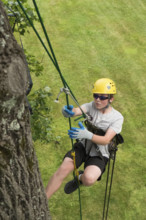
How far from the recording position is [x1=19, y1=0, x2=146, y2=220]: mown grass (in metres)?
6.33

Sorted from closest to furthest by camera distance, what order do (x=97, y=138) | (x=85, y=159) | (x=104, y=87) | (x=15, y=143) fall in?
(x=15, y=143), (x=97, y=138), (x=104, y=87), (x=85, y=159)

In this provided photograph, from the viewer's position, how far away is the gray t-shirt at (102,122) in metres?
4.52

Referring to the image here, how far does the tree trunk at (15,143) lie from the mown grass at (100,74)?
12.1ft

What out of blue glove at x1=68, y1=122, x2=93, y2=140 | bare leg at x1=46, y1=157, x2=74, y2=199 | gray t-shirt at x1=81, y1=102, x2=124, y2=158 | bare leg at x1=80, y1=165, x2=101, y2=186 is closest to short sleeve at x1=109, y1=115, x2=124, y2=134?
gray t-shirt at x1=81, y1=102, x2=124, y2=158

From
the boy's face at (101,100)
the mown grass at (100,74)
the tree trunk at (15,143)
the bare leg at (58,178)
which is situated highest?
the tree trunk at (15,143)

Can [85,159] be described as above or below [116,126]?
below

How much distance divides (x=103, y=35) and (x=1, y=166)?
34.3 feet

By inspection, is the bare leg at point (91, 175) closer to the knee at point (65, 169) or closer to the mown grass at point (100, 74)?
the knee at point (65, 169)

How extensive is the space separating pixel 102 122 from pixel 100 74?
18.3 feet

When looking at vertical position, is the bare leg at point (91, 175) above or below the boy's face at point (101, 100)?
below

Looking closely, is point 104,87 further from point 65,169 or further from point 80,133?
point 65,169

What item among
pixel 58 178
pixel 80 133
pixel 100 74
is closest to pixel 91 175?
pixel 58 178

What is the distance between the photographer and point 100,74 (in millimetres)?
10000

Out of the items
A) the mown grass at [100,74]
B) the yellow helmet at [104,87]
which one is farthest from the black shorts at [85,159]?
the mown grass at [100,74]
